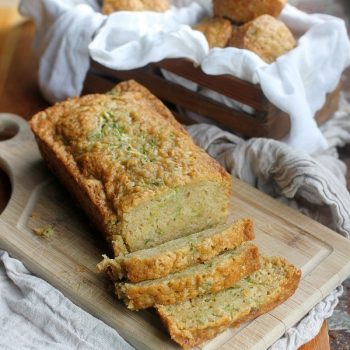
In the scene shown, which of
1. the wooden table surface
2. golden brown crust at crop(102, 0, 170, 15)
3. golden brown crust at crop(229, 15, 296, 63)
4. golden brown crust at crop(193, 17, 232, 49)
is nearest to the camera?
golden brown crust at crop(229, 15, 296, 63)

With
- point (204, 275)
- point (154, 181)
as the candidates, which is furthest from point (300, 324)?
point (154, 181)

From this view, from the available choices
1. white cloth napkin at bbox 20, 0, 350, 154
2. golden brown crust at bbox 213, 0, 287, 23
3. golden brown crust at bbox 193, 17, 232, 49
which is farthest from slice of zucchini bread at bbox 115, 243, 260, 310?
golden brown crust at bbox 213, 0, 287, 23

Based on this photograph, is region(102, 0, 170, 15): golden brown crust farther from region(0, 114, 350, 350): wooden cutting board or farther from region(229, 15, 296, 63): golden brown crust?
region(0, 114, 350, 350): wooden cutting board

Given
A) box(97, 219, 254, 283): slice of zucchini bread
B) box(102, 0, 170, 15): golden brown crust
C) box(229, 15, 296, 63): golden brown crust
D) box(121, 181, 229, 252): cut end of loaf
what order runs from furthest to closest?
box(102, 0, 170, 15): golden brown crust
box(229, 15, 296, 63): golden brown crust
box(121, 181, 229, 252): cut end of loaf
box(97, 219, 254, 283): slice of zucchini bread

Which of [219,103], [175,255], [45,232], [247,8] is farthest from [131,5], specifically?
[175,255]

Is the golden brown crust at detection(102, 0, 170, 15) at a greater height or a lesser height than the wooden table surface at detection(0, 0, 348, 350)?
greater

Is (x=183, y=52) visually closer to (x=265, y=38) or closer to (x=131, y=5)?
(x=265, y=38)
